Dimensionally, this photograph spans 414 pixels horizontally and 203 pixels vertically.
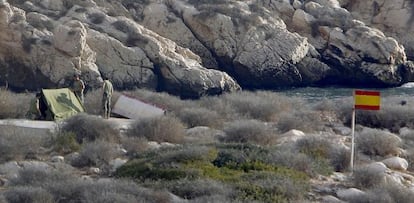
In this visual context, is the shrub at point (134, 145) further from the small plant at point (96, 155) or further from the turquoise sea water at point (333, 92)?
the turquoise sea water at point (333, 92)

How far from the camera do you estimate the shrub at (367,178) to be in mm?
16984

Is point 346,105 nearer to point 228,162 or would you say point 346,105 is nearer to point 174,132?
point 174,132

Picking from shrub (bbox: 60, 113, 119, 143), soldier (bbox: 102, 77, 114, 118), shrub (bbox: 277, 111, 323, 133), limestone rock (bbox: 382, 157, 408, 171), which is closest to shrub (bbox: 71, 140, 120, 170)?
shrub (bbox: 60, 113, 119, 143)

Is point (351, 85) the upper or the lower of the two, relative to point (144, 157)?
lower

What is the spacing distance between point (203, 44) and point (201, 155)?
38132 mm

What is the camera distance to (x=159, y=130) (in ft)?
71.7

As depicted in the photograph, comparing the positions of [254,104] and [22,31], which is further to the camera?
[22,31]

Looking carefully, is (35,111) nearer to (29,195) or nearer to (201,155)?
(201,155)

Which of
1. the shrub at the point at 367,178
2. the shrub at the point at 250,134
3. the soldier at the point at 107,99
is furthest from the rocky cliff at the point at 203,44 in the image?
the shrub at the point at 367,178

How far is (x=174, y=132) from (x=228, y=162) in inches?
186

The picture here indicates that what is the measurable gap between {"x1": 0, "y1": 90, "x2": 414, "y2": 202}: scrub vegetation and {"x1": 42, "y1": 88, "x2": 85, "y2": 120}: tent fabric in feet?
3.28

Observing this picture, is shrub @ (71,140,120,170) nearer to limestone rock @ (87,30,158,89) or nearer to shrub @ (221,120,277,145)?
shrub @ (221,120,277,145)

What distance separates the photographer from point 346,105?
1078 inches

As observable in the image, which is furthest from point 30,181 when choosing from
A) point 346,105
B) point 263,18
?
point 263,18
